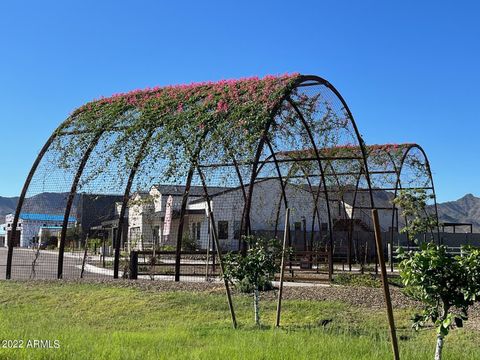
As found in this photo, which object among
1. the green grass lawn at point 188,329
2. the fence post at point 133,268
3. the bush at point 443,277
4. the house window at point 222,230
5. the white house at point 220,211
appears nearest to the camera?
the bush at point 443,277

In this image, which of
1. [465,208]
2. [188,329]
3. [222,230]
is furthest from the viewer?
[465,208]

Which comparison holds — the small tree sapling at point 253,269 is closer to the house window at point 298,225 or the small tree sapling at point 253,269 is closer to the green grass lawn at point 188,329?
the green grass lawn at point 188,329

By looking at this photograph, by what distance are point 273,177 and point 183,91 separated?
16.4 ft

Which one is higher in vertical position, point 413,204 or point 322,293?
point 413,204

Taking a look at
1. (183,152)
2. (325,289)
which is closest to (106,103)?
(183,152)

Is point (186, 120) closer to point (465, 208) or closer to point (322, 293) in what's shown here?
point (322, 293)

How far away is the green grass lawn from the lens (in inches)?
256

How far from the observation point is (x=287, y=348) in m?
6.70

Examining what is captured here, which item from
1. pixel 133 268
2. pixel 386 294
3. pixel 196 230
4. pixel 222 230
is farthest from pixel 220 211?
pixel 386 294

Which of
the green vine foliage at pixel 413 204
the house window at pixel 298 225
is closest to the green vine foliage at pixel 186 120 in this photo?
the green vine foliage at pixel 413 204

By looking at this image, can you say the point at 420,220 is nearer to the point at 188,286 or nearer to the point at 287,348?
the point at 188,286

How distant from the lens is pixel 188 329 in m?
8.11

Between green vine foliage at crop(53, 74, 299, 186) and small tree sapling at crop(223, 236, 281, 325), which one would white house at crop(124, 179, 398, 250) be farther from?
small tree sapling at crop(223, 236, 281, 325)

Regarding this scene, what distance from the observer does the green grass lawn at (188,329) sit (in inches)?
256
